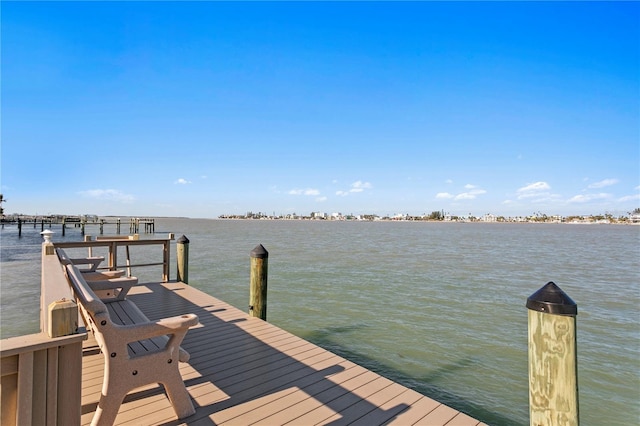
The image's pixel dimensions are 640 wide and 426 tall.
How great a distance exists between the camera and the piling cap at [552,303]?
242cm

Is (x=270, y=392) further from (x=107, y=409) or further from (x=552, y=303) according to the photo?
(x=552, y=303)

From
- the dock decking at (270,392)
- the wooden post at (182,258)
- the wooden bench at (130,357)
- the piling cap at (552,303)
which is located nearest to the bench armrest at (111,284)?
the dock decking at (270,392)

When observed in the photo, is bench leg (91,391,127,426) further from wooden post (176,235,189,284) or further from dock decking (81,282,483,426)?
wooden post (176,235,189,284)

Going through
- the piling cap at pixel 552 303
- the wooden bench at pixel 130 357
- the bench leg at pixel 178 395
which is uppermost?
the piling cap at pixel 552 303

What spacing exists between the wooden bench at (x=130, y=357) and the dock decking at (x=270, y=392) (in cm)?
29

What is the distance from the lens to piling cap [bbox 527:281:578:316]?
2418mm

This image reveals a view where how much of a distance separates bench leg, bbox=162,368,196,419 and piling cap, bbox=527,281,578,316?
2.81 meters

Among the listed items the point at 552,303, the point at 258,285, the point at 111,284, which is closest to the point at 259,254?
the point at 258,285

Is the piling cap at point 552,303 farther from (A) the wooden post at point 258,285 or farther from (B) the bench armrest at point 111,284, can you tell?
(B) the bench armrest at point 111,284

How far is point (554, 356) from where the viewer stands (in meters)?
2.48

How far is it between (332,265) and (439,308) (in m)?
8.68

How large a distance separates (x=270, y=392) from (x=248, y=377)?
0.39m

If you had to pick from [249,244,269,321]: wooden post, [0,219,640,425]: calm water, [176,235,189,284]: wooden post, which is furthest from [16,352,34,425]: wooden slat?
[176,235,189,284]: wooden post

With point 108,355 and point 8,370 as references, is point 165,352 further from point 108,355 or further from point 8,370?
point 8,370
